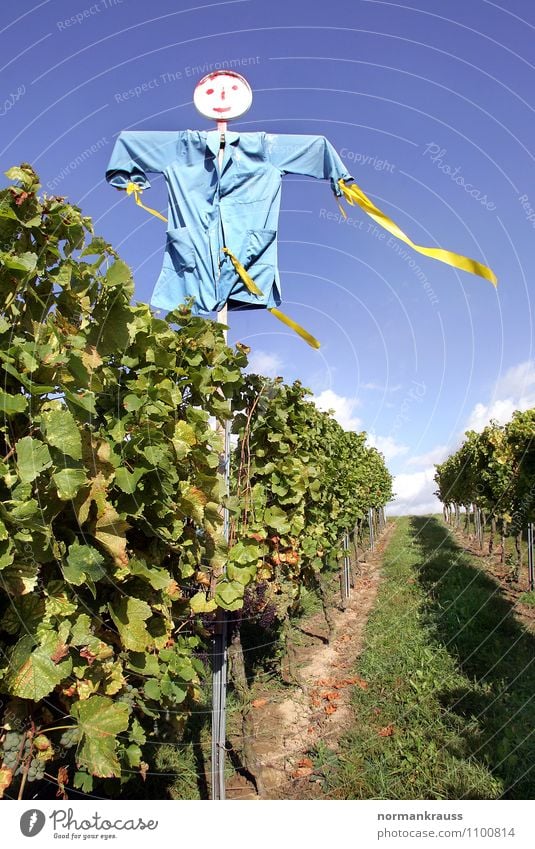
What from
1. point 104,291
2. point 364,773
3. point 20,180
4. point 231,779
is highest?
point 20,180

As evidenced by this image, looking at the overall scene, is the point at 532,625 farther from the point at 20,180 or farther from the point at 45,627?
the point at 20,180

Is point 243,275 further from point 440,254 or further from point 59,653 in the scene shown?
point 59,653

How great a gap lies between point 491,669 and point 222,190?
7015mm

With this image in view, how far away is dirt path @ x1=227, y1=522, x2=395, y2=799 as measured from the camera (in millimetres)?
5145

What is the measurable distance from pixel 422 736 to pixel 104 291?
547 centimetres

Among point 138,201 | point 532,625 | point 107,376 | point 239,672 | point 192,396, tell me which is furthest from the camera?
point 532,625

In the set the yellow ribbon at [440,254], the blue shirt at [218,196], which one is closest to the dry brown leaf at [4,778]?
the yellow ribbon at [440,254]

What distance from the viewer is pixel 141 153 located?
555 centimetres

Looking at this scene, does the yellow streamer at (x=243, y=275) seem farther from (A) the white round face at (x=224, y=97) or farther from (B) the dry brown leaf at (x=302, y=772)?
(B) the dry brown leaf at (x=302, y=772)

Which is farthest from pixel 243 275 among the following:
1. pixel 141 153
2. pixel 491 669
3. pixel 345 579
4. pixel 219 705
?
pixel 345 579

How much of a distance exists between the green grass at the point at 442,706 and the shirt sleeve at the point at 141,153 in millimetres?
6096

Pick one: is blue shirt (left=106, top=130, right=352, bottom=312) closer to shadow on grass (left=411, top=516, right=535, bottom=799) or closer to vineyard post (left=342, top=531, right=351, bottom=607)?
shadow on grass (left=411, top=516, right=535, bottom=799)

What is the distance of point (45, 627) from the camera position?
2152mm
